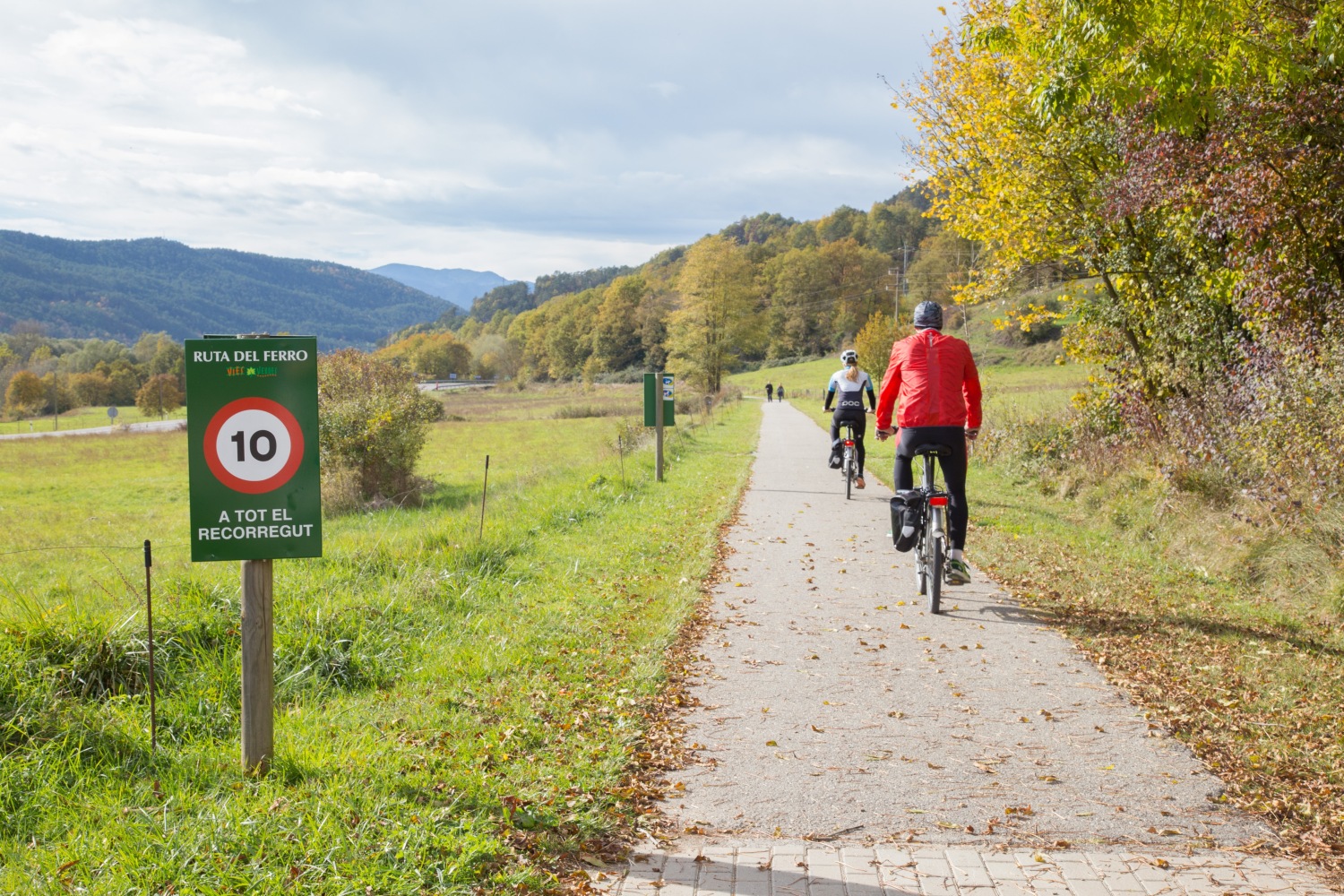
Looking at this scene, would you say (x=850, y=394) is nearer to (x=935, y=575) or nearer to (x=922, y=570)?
(x=922, y=570)

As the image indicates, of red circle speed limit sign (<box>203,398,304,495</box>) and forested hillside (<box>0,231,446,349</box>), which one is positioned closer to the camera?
red circle speed limit sign (<box>203,398,304,495</box>)

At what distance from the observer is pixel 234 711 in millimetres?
4980

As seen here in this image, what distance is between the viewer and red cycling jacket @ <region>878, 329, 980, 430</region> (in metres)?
6.62

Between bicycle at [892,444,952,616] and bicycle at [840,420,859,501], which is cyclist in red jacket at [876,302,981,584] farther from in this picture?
bicycle at [840,420,859,501]

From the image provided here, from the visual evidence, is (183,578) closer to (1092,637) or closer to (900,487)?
(900,487)

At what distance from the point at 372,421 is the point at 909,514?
14836 millimetres

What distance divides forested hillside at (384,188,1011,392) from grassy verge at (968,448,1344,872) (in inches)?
1871

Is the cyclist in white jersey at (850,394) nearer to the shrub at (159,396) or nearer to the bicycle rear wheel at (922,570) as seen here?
the bicycle rear wheel at (922,570)

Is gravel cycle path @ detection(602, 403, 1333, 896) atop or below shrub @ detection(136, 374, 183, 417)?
below

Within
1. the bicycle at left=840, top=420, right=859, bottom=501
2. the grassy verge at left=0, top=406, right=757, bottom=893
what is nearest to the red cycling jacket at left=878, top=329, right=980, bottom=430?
the grassy verge at left=0, top=406, right=757, bottom=893

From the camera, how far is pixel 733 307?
58469 millimetres

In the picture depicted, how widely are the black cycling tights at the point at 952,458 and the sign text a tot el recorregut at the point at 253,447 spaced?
4.34 meters

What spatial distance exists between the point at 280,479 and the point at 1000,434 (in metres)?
14.5

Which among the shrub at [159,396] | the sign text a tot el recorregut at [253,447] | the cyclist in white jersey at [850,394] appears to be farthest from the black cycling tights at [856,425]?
the shrub at [159,396]
